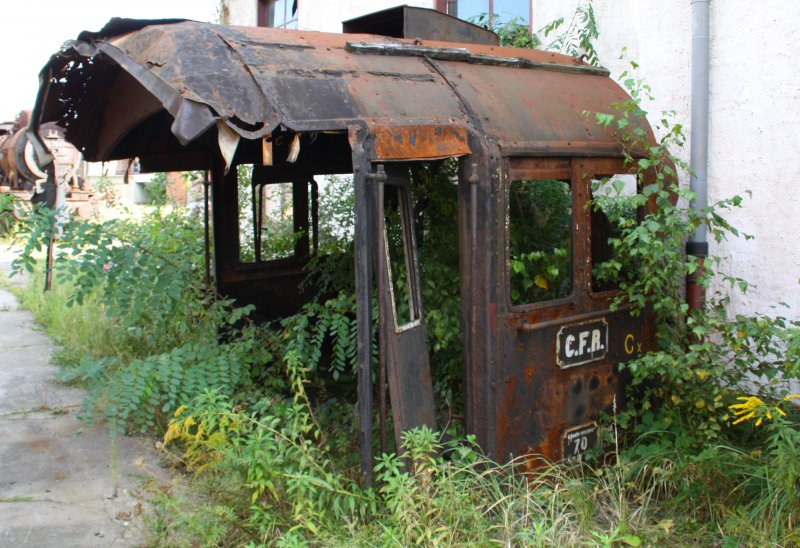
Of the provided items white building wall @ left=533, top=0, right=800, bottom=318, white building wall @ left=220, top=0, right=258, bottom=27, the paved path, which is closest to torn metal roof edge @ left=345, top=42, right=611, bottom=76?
white building wall @ left=533, top=0, right=800, bottom=318

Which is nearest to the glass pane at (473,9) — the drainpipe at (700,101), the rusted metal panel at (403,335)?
the drainpipe at (700,101)

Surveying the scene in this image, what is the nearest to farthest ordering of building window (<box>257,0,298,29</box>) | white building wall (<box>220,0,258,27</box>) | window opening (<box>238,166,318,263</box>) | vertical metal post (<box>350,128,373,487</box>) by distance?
vertical metal post (<box>350,128,373,487</box>) < window opening (<box>238,166,318,263</box>) < building window (<box>257,0,298,29</box>) < white building wall (<box>220,0,258,27</box>)

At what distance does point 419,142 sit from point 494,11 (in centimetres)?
405

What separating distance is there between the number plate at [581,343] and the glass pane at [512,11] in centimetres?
355

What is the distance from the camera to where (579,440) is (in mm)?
4516

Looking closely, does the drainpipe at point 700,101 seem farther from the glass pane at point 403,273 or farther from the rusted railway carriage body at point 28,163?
the rusted railway carriage body at point 28,163

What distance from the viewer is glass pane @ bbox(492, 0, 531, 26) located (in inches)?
281

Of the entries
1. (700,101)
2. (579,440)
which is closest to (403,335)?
(579,440)

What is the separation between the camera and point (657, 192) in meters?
4.70

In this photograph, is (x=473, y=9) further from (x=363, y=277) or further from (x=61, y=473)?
(x=61, y=473)

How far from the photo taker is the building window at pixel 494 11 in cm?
715

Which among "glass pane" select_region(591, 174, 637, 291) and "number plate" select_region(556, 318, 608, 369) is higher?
"glass pane" select_region(591, 174, 637, 291)

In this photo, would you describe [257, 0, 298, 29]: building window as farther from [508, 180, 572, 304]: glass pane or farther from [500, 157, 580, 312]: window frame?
[500, 157, 580, 312]: window frame

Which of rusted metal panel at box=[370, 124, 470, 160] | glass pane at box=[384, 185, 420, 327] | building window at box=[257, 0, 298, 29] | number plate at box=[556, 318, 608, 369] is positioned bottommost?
number plate at box=[556, 318, 608, 369]
